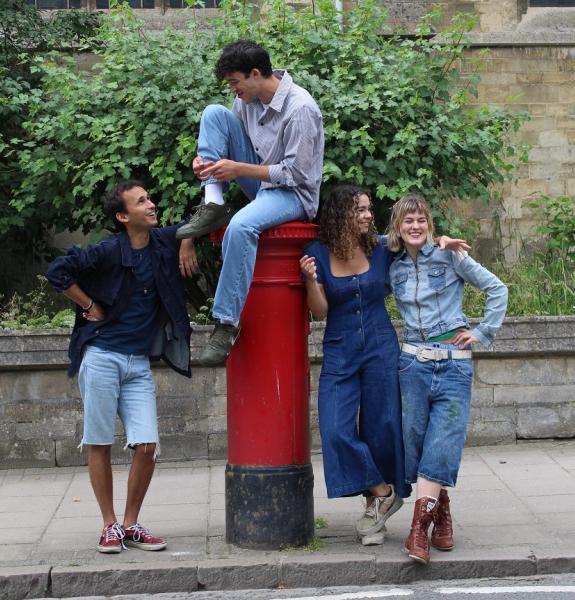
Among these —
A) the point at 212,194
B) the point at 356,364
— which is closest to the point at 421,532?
the point at 356,364

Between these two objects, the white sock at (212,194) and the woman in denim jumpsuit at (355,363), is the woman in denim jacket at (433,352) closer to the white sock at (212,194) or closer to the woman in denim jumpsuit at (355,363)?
the woman in denim jumpsuit at (355,363)

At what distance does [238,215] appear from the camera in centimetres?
549

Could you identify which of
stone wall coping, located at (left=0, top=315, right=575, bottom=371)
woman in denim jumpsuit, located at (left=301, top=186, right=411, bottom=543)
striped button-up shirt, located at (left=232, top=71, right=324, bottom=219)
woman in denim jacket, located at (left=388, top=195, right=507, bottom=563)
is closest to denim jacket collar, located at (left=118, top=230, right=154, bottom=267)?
striped button-up shirt, located at (left=232, top=71, right=324, bottom=219)

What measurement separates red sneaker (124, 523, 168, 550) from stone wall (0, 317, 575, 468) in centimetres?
251

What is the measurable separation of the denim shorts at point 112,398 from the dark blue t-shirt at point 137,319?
48 mm

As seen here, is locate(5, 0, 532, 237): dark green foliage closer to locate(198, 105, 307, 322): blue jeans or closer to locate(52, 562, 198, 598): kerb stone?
locate(198, 105, 307, 322): blue jeans

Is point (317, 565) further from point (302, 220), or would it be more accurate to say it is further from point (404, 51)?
point (404, 51)

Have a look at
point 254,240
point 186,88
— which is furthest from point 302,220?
point 186,88

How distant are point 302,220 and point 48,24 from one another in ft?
24.2

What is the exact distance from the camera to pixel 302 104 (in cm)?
558

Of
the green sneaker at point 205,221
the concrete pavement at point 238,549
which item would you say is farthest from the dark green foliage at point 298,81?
the green sneaker at point 205,221

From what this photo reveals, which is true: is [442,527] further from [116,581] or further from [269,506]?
[116,581]

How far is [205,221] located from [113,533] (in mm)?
1691

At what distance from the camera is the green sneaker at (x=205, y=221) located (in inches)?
220
